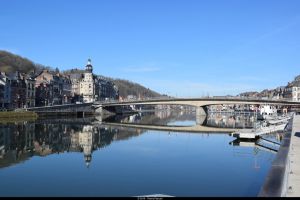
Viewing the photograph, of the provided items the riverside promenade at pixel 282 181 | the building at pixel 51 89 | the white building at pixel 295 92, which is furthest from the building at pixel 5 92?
the white building at pixel 295 92

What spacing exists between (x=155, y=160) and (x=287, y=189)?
1614cm

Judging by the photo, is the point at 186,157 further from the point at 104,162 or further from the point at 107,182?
the point at 107,182

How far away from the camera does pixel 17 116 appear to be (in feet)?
253

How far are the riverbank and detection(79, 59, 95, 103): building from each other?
2895 inches

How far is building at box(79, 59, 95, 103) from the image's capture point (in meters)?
156

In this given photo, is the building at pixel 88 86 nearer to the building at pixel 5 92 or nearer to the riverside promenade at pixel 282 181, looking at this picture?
the building at pixel 5 92

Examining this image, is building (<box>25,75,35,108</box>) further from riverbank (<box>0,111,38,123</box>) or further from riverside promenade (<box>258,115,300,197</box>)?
riverside promenade (<box>258,115,300,197</box>)

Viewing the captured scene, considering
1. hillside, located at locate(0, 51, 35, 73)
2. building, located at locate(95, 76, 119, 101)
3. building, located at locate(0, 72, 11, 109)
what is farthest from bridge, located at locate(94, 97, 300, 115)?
building, located at locate(95, 76, 119, 101)

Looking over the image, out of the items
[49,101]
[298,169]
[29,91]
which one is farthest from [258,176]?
[49,101]

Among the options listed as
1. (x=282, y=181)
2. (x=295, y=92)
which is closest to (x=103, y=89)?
(x=295, y=92)

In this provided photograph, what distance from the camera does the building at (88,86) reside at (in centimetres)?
15600

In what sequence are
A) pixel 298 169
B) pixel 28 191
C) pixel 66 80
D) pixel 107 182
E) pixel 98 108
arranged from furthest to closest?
pixel 66 80, pixel 98 108, pixel 107 182, pixel 28 191, pixel 298 169

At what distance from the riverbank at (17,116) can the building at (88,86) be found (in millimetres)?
73530

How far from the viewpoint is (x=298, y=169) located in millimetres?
14453
